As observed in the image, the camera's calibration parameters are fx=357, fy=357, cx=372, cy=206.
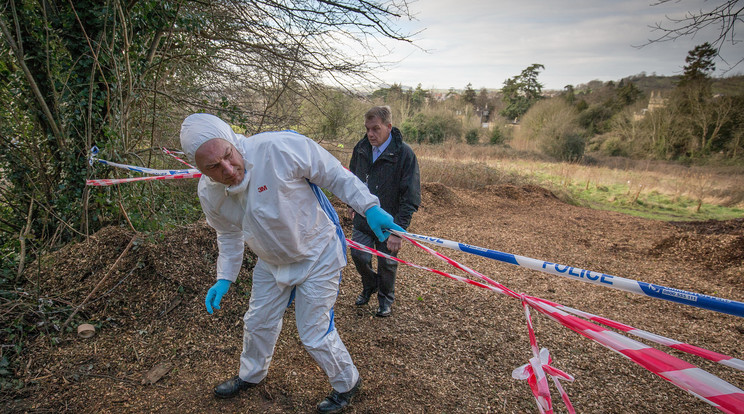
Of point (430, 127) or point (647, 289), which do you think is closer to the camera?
point (647, 289)

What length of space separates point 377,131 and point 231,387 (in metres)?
2.28

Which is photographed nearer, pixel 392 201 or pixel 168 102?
pixel 392 201

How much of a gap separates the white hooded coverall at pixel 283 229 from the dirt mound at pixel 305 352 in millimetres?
479

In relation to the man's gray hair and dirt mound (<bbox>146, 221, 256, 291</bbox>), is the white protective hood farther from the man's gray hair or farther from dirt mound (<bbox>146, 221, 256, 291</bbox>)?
dirt mound (<bbox>146, 221, 256, 291</bbox>)

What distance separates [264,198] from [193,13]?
10.7ft

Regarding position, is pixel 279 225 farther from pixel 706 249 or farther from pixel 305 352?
pixel 706 249

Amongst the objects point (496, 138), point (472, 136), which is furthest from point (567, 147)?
point (472, 136)

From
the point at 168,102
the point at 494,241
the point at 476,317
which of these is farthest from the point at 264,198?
the point at 494,241

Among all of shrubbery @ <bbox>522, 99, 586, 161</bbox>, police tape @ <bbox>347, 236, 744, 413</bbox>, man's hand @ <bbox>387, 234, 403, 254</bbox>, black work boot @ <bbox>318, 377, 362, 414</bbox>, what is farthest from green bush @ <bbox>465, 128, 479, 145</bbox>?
police tape @ <bbox>347, 236, 744, 413</bbox>

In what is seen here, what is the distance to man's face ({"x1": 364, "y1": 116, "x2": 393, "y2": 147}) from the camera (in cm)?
320

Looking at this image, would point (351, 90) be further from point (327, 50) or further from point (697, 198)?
point (697, 198)

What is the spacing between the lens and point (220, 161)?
5.97ft

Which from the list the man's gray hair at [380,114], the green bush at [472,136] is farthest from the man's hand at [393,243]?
the green bush at [472,136]

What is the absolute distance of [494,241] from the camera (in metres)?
6.41
